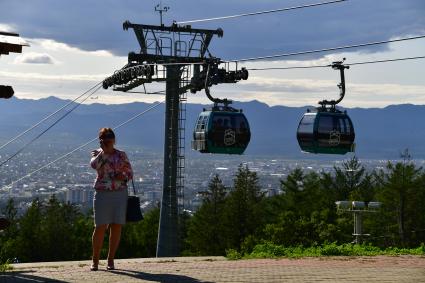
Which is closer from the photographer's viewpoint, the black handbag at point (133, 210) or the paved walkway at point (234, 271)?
the paved walkway at point (234, 271)

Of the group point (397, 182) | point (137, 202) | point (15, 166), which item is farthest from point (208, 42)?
point (15, 166)

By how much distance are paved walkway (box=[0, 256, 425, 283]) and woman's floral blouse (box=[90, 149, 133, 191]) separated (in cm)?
110

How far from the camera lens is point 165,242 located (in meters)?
39.8

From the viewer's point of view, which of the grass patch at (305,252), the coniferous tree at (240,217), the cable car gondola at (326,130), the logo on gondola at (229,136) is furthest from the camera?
the coniferous tree at (240,217)

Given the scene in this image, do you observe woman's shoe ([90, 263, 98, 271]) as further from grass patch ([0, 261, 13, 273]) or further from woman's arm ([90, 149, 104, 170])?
woman's arm ([90, 149, 104, 170])

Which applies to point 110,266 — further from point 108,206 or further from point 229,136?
point 229,136

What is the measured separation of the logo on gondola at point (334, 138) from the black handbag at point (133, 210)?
13.5 meters

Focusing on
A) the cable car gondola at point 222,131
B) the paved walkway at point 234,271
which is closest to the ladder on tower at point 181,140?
the cable car gondola at point 222,131

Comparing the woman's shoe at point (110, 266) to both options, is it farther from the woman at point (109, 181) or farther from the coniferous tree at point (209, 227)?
the coniferous tree at point (209, 227)

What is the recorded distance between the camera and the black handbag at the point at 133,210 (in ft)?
39.5

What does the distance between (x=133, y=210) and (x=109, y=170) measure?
2.21 ft

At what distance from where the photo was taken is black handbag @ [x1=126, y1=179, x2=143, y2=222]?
12.0m

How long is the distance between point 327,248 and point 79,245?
197ft

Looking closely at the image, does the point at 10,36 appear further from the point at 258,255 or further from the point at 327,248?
the point at 327,248
